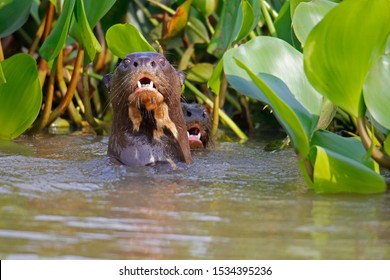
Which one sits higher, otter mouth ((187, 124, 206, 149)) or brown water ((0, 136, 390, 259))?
brown water ((0, 136, 390, 259))

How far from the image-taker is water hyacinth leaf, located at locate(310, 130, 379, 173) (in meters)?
4.18

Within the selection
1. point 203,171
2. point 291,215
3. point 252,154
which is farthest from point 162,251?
point 252,154

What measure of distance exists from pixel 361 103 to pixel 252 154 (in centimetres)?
208

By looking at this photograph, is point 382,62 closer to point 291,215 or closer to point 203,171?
point 291,215

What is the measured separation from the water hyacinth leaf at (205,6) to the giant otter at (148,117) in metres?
1.29

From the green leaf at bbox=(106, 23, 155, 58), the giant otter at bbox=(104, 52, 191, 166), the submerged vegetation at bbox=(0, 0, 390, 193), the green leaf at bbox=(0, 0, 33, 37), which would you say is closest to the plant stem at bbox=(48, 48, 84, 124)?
the submerged vegetation at bbox=(0, 0, 390, 193)

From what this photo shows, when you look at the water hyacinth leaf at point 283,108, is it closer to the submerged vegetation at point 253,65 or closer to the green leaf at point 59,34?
the submerged vegetation at point 253,65

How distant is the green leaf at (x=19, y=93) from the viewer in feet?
18.3

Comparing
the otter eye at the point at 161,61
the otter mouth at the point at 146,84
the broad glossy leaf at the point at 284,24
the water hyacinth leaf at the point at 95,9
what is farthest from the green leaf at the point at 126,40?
the broad glossy leaf at the point at 284,24

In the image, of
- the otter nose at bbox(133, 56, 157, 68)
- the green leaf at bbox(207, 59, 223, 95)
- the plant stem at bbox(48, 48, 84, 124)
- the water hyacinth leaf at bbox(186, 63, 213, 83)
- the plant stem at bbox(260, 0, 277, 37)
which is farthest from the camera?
the water hyacinth leaf at bbox(186, 63, 213, 83)

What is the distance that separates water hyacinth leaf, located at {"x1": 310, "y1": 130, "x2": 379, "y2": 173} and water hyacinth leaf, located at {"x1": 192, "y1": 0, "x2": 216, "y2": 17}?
2.34m

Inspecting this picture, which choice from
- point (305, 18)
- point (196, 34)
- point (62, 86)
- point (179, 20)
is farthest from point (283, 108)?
point (196, 34)

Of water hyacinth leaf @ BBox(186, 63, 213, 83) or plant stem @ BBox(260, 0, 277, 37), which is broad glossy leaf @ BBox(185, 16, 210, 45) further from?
plant stem @ BBox(260, 0, 277, 37)

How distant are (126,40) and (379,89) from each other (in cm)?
195
